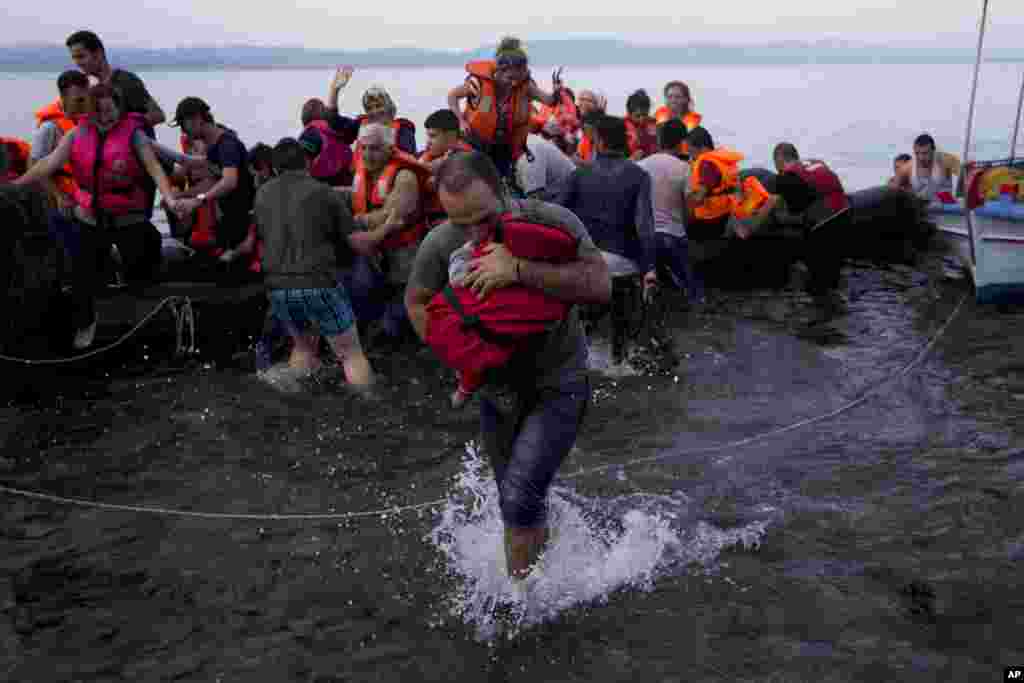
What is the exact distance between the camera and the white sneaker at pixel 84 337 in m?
8.23

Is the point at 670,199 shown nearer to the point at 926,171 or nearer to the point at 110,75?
the point at 110,75

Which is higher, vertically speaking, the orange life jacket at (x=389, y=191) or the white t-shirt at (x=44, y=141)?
the white t-shirt at (x=44, y=141)

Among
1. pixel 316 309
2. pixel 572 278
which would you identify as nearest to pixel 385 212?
pixel 316 309

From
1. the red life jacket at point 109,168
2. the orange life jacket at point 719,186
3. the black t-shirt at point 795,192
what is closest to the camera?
the red life jacket at point 109,168

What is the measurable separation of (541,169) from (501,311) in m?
4.89

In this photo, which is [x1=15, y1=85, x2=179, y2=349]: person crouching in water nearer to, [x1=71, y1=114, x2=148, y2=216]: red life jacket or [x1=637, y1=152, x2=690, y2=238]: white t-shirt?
[x1=71, y1=114, x2=148, y2=216]: red life jacket

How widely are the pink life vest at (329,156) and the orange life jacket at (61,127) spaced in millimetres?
2141

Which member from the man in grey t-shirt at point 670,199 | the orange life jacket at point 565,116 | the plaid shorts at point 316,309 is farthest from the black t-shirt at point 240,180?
the orange life jacket at point 565,116

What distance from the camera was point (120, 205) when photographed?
8117 mm

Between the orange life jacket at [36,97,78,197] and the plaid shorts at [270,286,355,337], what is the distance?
233 cm

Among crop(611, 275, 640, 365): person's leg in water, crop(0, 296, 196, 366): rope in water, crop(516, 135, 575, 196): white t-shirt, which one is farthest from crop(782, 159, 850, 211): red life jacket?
crop(0, 296, 196, 366): rope in water

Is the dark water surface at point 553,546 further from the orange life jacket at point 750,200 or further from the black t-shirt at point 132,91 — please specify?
the orange life jacket at point 750,200

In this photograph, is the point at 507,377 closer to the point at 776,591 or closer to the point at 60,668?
the point at 776,591

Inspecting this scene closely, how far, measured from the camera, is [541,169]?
27.6 ft
